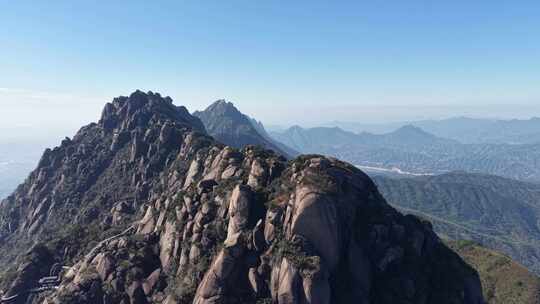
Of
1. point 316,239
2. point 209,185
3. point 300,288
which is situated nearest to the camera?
point 300,288

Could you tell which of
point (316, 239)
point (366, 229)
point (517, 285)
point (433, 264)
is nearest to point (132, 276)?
point (316, 239)

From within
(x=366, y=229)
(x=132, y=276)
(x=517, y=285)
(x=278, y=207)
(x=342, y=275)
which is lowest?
(x=517, y=285)

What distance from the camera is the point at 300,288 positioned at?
59.6m

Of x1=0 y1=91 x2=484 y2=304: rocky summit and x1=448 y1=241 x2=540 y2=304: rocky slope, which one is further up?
x1=0 y1=91 x2=484 y2=304: rocky summit

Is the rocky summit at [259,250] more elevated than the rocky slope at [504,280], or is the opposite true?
the rocky summit at [259,250]

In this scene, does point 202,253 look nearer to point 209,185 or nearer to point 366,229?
point 209,185

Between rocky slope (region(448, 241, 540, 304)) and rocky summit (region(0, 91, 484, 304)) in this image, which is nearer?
rocky summit (region(0, 91, 484, 304))

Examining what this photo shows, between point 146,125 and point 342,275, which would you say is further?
point 146,125

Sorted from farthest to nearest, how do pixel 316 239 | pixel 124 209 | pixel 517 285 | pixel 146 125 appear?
pixel 146 125 → pixel 124 209 → pixel 517 285 → pixel 316 239

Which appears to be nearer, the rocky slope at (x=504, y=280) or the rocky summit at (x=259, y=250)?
the rocky summit at (x=259, y=250)

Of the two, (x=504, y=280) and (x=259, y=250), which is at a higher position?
(x=259, y=250)

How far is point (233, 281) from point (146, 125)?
14206 cm

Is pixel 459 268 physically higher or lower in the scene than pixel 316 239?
lower

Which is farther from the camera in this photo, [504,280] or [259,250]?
[504,280]
